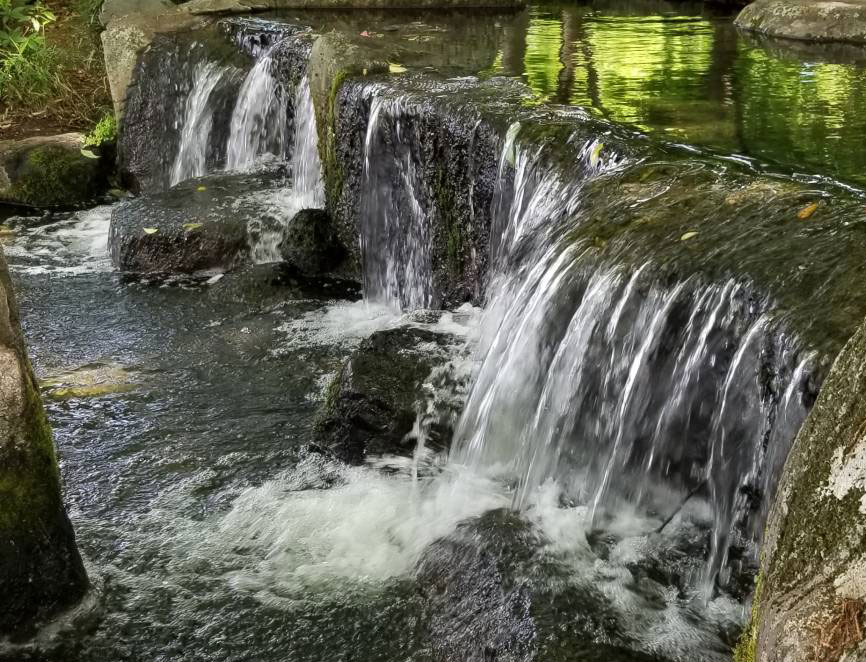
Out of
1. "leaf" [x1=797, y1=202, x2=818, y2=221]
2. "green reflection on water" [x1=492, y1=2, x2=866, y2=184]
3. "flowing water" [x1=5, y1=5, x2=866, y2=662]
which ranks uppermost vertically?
"green reflection on water" [x1=492, y1=2, x2=866, y2=184]

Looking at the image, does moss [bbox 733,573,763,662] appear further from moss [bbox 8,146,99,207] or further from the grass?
the grass

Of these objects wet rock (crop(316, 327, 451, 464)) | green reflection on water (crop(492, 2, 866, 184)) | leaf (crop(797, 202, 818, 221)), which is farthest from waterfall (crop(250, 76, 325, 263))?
leaf (crop(797, 202, 818, 221))

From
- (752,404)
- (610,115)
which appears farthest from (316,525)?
(610,115)

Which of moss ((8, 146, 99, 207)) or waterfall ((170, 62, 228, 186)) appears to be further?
moss ((8, 146, 99, 207))

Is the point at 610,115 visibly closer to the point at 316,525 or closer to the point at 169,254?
the point at 316,525

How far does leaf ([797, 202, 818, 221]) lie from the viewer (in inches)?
142

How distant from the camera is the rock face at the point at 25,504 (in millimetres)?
3193

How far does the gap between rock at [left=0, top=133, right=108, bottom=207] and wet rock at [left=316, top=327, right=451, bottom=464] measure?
681cm

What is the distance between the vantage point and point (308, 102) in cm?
830

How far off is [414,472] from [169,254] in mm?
4134

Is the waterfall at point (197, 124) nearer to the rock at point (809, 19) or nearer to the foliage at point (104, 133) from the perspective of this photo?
the foliage at point (104, 133)

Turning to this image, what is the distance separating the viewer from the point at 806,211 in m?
3.64

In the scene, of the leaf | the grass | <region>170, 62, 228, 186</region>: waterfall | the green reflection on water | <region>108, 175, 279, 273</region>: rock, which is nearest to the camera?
the leaf

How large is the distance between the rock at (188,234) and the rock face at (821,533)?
20.7 ft
